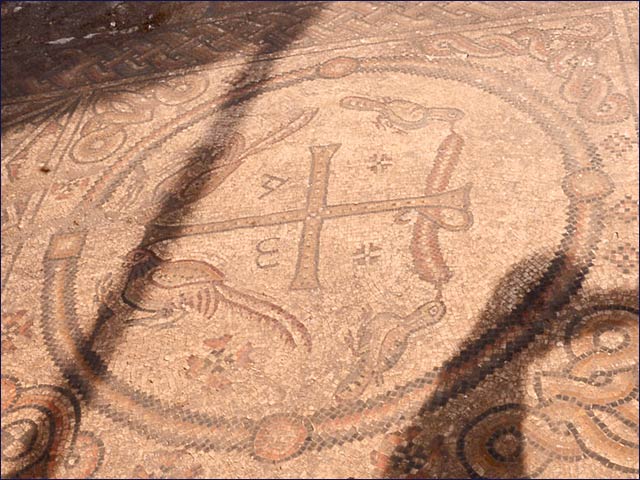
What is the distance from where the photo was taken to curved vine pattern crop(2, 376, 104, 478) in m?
2.70

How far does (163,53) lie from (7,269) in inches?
91.4

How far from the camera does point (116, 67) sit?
515cm

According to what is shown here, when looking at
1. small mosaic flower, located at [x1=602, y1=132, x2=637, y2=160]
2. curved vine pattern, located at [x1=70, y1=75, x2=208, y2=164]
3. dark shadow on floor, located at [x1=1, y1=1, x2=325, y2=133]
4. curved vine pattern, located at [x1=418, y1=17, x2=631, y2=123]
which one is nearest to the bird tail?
curved vine pattern, located at [x1=70, y1=75, x2=208, y2=164]

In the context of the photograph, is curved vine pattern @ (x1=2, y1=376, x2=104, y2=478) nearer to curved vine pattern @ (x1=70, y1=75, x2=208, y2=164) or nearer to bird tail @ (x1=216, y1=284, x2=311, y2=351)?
bird tail @ (x1=216, y1=284, x2=311, y2=351)

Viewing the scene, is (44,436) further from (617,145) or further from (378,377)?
(617,145)

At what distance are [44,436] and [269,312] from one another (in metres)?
1.09

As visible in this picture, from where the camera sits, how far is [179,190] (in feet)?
12.8

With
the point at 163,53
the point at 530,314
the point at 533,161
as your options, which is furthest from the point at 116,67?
the point at 530,314

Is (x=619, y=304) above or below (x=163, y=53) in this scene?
below

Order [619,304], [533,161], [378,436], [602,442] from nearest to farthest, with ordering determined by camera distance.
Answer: [602,442], [378,436], [619,304], [533,161]

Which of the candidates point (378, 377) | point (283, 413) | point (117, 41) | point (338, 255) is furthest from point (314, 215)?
point (117, 41)

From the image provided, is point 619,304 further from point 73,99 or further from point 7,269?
point 73,99

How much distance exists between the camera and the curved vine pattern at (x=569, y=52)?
3.83 m

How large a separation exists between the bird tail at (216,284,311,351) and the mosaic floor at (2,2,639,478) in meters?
0.01
